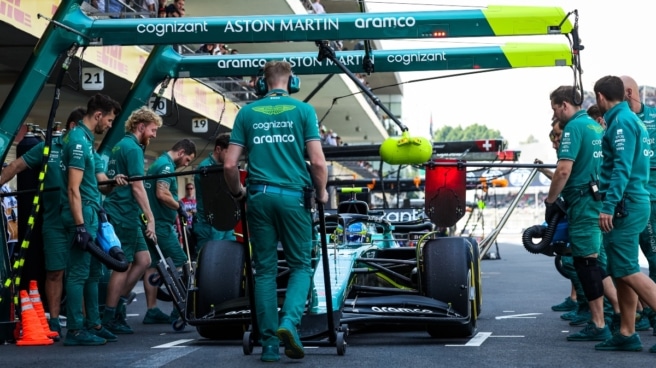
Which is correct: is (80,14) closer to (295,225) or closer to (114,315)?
(114,315)

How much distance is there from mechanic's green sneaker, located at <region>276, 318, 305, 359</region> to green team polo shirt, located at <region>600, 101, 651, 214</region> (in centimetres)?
227

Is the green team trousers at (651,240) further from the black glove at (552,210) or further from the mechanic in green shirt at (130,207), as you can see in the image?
the mechanic in green shirt at (130,207)

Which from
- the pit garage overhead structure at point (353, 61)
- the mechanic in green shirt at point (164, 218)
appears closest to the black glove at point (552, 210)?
the pit garage overhead structure at point (353, 61)

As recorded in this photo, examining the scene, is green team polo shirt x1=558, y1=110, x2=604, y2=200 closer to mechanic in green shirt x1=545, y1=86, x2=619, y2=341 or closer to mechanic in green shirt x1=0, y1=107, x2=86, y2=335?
mechanic in green shirt x1=545, y1=86, x2=619, y2=341

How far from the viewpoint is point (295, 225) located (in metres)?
6.73

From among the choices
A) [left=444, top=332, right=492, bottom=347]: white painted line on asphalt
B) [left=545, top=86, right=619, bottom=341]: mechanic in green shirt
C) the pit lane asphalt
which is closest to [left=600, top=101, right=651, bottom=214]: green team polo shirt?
[left=545, top=86, right=619, bottom=341]: mechanic in green shirt

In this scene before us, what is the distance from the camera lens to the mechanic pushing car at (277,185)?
6719 millimetres

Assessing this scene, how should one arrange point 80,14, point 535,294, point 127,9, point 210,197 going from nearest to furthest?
1. point 210,197
2. point 80,14
3. point 535,294
4. point 127,9

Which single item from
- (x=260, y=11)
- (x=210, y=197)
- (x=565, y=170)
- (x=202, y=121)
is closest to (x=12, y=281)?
(x=210, y=197)

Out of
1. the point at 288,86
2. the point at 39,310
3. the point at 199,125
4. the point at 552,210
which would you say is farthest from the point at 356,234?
the point at 199,125

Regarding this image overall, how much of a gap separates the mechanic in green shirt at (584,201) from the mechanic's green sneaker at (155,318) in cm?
387

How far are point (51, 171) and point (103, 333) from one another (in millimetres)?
1405

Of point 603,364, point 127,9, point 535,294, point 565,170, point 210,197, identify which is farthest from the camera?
point 127,9

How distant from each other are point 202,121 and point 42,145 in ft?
48.3
